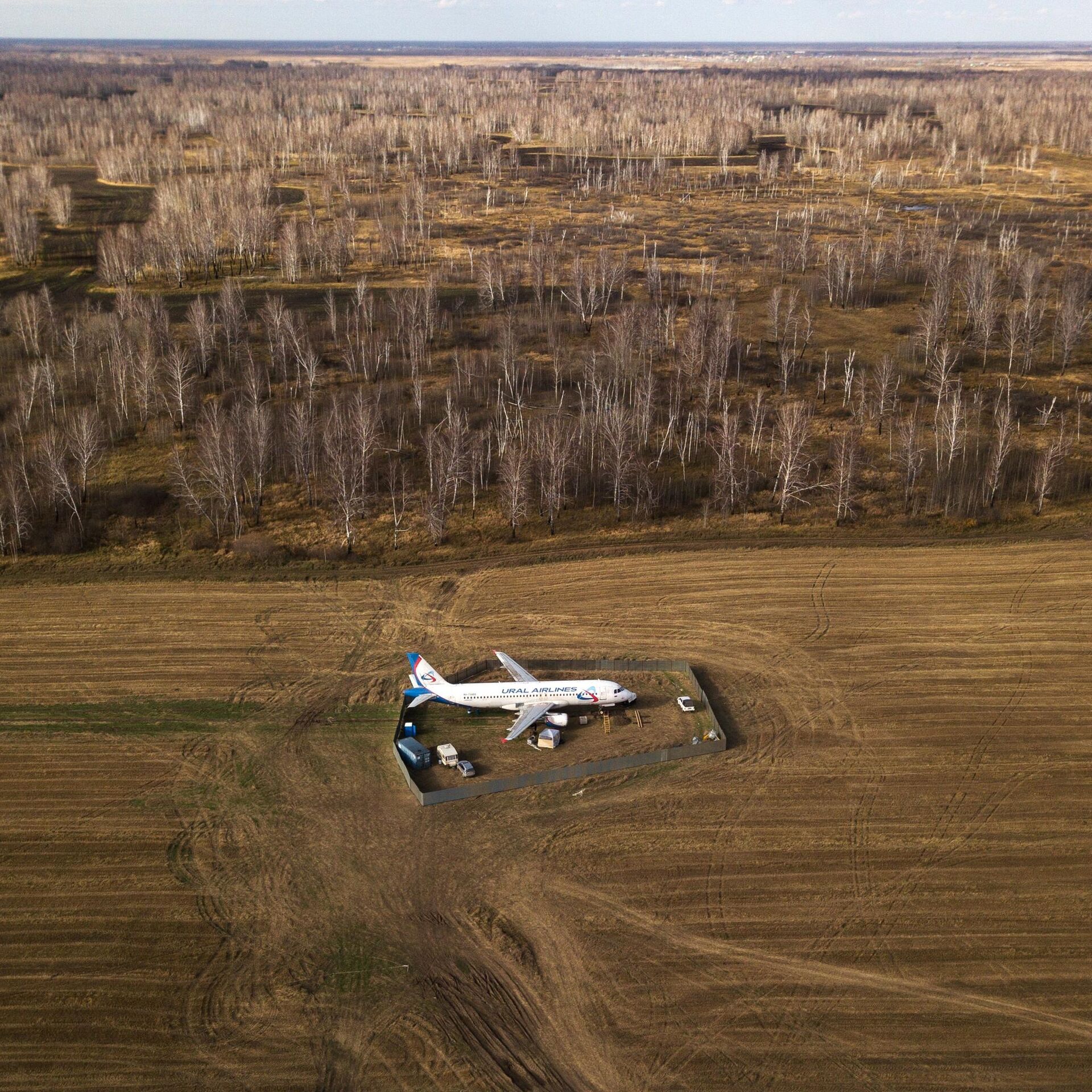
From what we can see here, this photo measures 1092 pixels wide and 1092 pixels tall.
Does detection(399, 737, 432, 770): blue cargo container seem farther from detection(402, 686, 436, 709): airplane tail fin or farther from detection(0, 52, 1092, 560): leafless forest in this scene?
detection(0, 52, 1092, 560): leafless forest

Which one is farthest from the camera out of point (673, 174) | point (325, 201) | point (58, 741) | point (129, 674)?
point (673, 174)

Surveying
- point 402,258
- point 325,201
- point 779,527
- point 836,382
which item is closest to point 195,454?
point 779,527

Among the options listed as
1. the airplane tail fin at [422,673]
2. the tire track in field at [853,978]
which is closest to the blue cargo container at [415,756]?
the airplane tail fin at [422,673]

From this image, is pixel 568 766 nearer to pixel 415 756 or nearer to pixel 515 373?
pixel 415 756

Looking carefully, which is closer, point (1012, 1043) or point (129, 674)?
point (1012, 1043)

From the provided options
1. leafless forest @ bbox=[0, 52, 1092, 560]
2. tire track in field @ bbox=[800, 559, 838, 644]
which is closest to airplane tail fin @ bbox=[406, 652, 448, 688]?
leafless forest @ bbox=[0, 52, 1092, 560]

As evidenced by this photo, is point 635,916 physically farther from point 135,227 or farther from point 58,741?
point 135,227

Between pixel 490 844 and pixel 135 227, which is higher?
pixel 135 227

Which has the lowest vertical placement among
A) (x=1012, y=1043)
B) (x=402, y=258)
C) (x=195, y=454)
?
(x=1012, y=1043)
